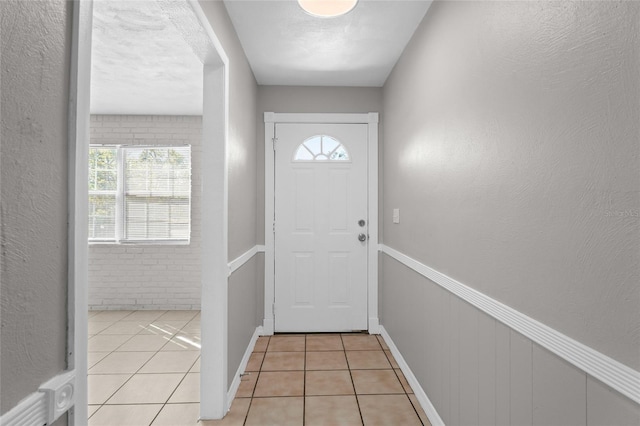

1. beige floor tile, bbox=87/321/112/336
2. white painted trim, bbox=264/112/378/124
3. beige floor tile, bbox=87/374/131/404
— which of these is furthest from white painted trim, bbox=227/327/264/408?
white painted trim, bbox=264/112/378/124

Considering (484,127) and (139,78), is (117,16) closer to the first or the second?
(139,78)

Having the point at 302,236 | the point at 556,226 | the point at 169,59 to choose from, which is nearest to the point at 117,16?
the point at 169,59

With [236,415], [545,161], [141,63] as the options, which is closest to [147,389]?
[236,415]

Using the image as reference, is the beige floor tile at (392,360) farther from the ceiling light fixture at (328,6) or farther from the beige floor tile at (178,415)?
the ceiling light fixture at (328,6)

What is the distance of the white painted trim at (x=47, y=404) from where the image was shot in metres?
0.64

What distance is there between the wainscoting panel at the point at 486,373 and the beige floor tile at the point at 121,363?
81.7 inches

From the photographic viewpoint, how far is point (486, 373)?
144 centimetres

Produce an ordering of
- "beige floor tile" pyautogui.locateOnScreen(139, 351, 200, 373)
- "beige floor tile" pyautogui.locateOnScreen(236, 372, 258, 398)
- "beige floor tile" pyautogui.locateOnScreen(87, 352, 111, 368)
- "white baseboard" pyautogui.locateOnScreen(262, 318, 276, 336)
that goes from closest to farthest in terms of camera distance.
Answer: "beige floor tile" pyautogui.locateOnScreen(236, 372, 258, 398), "beige floor tile" pyautogui.locateOnScreen(139, 351, 200, 373), "beige floor tile" pyautogui.locateOnScreen(87, 352, 111, 368), "white baseboard" pyautogui.locateOnScreen(262, 318, 276, 336)

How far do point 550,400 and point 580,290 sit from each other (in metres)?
0.38

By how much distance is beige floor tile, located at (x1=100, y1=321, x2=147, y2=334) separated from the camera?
352cm

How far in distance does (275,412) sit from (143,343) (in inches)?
68.6

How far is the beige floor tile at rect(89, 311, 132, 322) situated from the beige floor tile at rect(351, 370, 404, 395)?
2.87 meters

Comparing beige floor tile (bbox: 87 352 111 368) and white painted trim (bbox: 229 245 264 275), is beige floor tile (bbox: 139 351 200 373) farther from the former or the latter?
white painted trim (bbox: 229 245 264 275)

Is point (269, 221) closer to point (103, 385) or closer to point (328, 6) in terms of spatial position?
point (103, 385)
